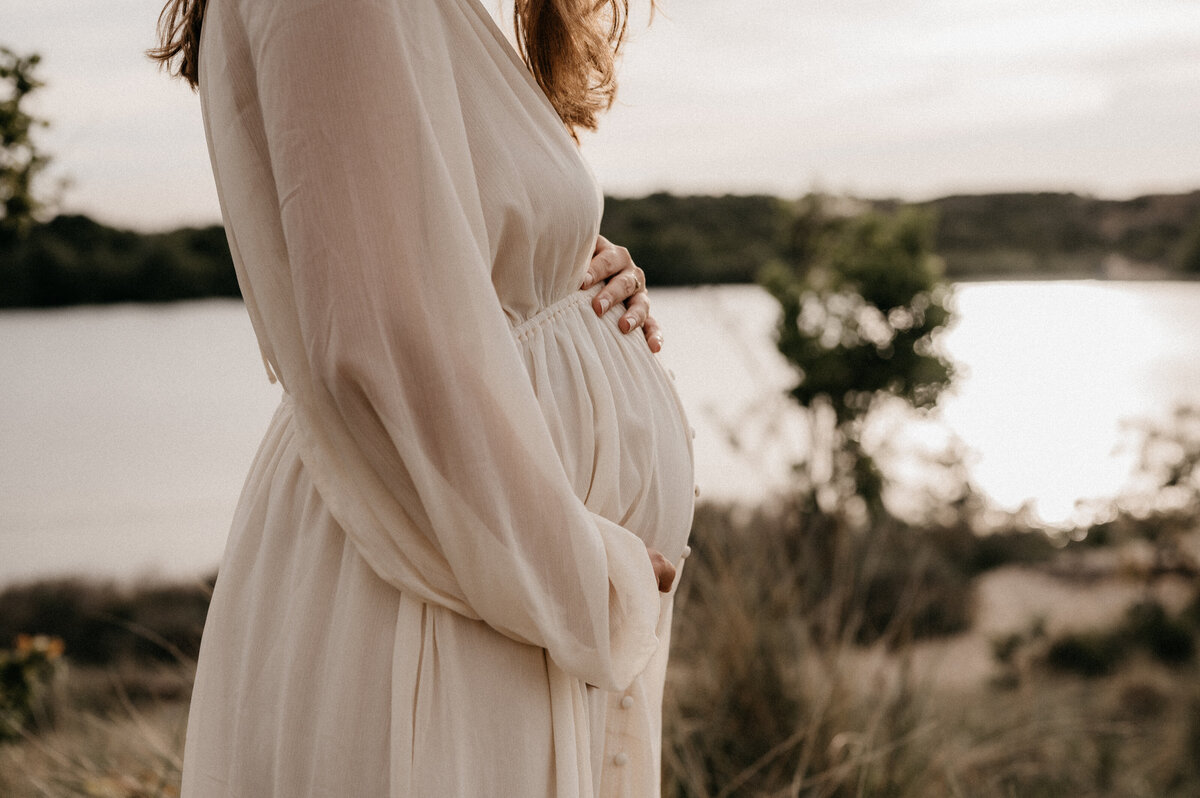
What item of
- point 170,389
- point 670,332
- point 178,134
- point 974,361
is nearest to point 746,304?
point 670,332

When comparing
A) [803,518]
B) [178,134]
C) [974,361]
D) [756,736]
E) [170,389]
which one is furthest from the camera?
[170,389]

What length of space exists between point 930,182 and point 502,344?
7.66 m

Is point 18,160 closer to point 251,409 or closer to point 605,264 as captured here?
point 605,264

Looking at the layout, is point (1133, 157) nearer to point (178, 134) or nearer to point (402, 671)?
point (178, 134)

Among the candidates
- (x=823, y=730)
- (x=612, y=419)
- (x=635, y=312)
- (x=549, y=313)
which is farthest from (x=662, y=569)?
(x=823, y=730)

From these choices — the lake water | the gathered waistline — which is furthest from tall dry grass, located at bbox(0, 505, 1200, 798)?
the lake water

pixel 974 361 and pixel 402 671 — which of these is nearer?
pixel 402 671

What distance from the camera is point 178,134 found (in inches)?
215

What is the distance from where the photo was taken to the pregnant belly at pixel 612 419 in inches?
43.2

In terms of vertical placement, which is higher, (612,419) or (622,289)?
(622,289)

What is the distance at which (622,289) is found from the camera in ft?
4.61

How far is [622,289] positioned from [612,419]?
1.11 ft

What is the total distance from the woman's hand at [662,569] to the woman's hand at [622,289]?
40 cm

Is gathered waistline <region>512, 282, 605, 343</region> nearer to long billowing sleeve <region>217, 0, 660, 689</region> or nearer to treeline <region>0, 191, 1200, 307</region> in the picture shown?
long billowing sleeve <region>217, 0, 660, 689</region>
